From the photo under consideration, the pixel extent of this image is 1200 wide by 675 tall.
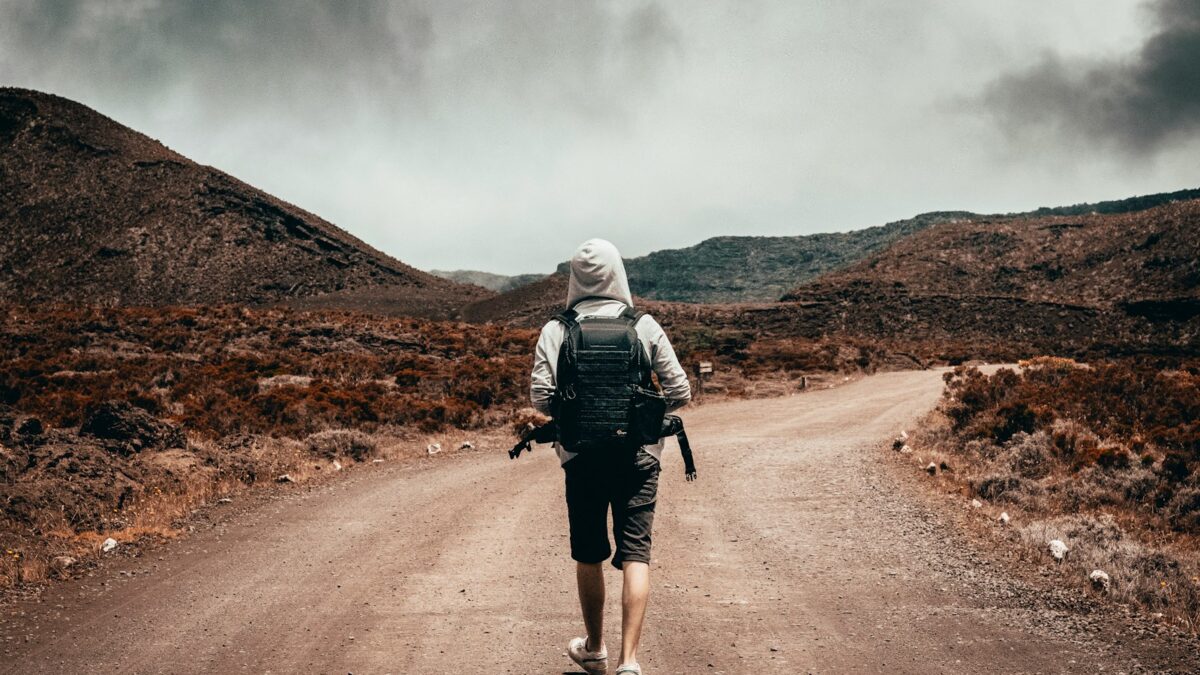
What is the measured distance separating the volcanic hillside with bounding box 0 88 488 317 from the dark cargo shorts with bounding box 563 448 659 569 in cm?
7278

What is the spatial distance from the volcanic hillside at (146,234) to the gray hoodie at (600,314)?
72.6 m

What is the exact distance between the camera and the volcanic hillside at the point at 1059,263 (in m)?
67.7

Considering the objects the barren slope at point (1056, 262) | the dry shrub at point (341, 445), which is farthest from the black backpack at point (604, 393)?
the barren slope at point (1056, 262)

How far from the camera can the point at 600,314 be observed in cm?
385

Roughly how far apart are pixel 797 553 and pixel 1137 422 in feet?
29.7

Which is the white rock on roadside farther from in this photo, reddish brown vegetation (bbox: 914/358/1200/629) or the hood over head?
the hood over head

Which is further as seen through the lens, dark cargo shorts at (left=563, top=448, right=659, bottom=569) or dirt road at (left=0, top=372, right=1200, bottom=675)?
dirt road at (left=0, top=372, right=1200, bottom=675)

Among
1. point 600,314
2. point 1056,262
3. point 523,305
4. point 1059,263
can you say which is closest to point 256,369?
point 600,314

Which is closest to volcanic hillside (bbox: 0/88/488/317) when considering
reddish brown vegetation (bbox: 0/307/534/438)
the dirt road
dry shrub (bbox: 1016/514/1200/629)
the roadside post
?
reddish brown vegetation (bbox: 0/307/534/438)

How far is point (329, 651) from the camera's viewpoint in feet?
14.8

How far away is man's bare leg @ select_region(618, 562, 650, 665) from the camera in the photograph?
3.61m

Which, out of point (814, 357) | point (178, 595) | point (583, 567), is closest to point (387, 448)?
point (178, 595)

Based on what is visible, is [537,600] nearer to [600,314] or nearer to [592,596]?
[592,596]

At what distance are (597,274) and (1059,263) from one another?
9295cm
